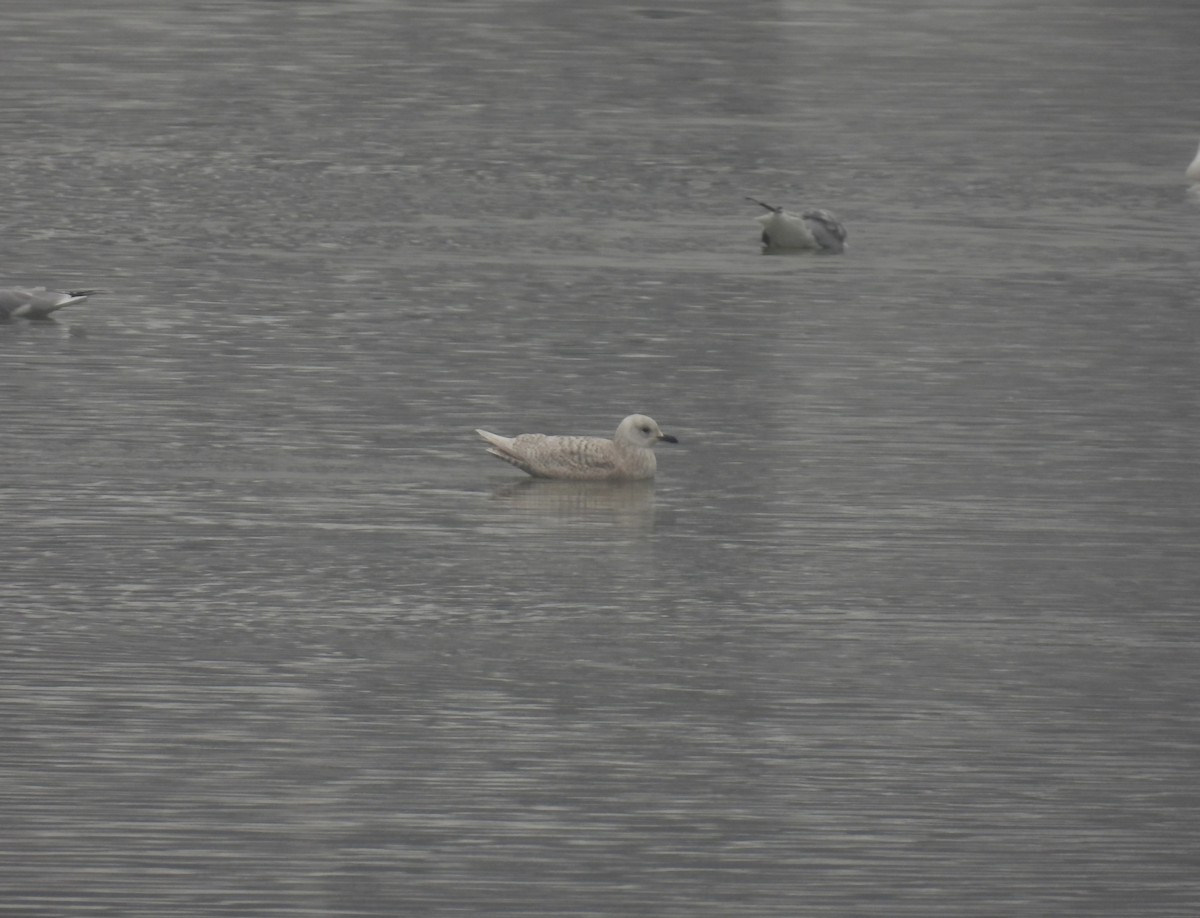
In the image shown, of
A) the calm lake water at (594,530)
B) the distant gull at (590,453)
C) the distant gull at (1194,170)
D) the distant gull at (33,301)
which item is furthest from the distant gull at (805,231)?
the distant gull at (590,453)

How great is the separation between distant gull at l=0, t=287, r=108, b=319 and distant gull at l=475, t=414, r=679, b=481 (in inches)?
179

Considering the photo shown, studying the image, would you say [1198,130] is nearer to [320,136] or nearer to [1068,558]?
[320,136]

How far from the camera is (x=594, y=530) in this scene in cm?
1252

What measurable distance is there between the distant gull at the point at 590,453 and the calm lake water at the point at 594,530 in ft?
0.37

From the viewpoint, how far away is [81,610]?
10.9 metres

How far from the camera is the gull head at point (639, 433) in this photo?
43.4 ft

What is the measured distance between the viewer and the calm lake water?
857cm

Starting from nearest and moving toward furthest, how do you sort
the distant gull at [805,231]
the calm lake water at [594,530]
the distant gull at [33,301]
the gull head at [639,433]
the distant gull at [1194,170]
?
the calm lake water at [594,530]
the gull head at [639,433]
the distant gull at [33,301]
the distant gull at [805,231]
the distant gull at [1194,170]

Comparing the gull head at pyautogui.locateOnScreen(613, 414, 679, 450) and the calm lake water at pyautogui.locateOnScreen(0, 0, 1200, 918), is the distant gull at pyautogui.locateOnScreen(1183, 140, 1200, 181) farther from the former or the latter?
the gull head at pyautogui.locateOnScreen(613, 414, 679, 450)

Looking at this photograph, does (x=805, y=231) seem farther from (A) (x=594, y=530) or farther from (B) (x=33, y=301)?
(A) (x=594, y=530)

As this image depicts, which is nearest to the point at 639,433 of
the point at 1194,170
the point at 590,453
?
the point at 590,453

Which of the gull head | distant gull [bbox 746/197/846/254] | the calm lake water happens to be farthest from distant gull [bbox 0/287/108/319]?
the gull head

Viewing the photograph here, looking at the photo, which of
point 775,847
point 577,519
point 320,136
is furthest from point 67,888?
point 320,136

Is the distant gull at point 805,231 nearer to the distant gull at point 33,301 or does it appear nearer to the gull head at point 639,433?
the distant gull at point 33,301
